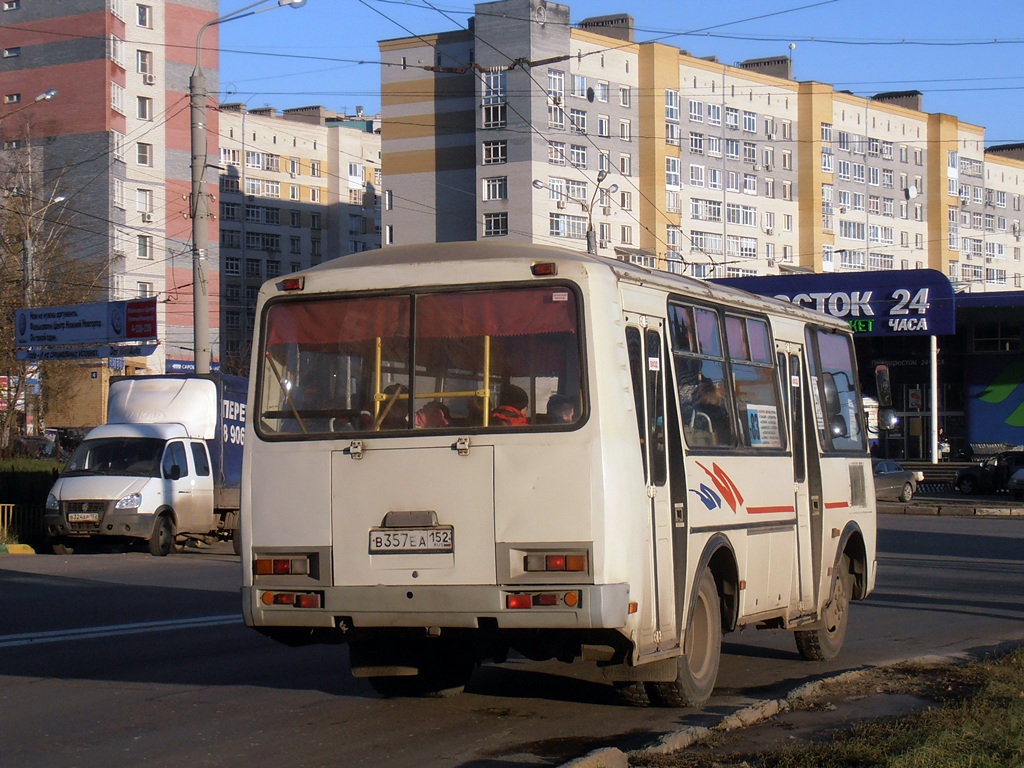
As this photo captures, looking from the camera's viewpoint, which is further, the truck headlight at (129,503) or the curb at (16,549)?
the curb at (16,549)

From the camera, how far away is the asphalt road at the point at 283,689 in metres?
7.43

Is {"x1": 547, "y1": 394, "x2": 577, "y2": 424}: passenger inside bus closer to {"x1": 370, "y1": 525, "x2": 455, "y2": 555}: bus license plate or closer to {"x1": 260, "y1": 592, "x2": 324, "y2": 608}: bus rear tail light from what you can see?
{"x1": 370, "y1": 525, "x2": 455, "y2": 555}: bus license plate

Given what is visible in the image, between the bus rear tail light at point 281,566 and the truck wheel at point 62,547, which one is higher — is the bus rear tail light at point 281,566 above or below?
above

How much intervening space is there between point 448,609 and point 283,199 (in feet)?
321

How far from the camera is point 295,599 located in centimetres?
766

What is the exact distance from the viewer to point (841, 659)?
1102cm

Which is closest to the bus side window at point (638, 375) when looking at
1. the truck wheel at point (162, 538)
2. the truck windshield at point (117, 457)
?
the truck wheel at point (162, 538)

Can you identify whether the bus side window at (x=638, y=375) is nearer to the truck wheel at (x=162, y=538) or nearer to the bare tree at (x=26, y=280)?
the truck wheel at (x=162, y=538)

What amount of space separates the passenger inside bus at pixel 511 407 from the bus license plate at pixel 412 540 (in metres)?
0.63

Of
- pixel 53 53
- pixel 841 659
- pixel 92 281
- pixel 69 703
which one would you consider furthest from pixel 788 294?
pixel 69 703

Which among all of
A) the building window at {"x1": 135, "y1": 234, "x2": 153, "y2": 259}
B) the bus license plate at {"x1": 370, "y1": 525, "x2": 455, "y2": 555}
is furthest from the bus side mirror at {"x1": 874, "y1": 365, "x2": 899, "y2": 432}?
the building window at {"x1": 135, "y1": 234, "x2": 153, "y2": 259}

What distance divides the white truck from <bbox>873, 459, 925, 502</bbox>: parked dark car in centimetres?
2151

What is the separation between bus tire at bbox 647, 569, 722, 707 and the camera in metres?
8.21

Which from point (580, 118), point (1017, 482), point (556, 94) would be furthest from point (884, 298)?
point (580, 118)
